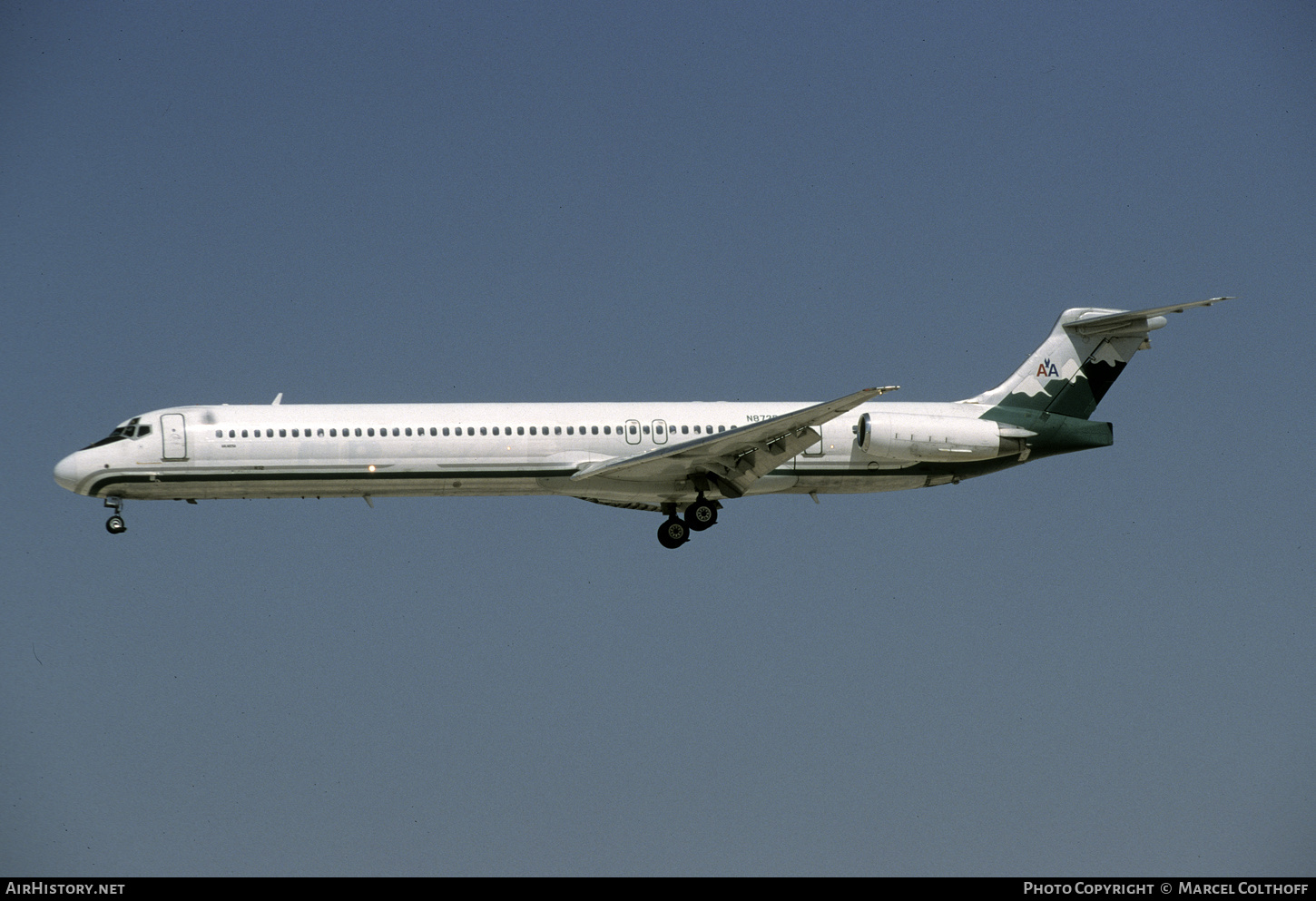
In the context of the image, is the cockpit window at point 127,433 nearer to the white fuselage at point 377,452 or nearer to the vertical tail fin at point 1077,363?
the white fuselage at point 377,452

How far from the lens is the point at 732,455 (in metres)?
37.5

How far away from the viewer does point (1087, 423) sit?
4069 cm

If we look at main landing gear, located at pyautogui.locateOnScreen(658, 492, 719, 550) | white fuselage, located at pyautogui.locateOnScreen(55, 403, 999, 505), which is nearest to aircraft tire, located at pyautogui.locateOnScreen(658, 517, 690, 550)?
main landing gear, located at pyautogui.locateOnScreen(658, 492, 719, 550)

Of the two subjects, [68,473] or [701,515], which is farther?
[701,515]

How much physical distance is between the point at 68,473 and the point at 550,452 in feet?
35.0

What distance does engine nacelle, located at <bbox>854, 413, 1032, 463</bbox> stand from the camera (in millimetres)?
38344

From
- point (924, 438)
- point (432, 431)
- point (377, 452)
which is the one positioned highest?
point (432, 431)

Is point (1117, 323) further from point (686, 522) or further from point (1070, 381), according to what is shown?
point (686, 522)

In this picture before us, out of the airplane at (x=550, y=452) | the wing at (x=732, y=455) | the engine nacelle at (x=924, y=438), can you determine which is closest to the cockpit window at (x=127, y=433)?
the airplane at (x=550, y=452)

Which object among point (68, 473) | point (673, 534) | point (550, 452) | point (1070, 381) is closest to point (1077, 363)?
point (1070, 381)

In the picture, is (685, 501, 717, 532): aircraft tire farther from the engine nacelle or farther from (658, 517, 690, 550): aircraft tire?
the engine nacelle

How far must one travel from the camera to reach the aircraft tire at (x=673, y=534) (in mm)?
39188

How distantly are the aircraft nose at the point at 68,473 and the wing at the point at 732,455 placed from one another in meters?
11.0
